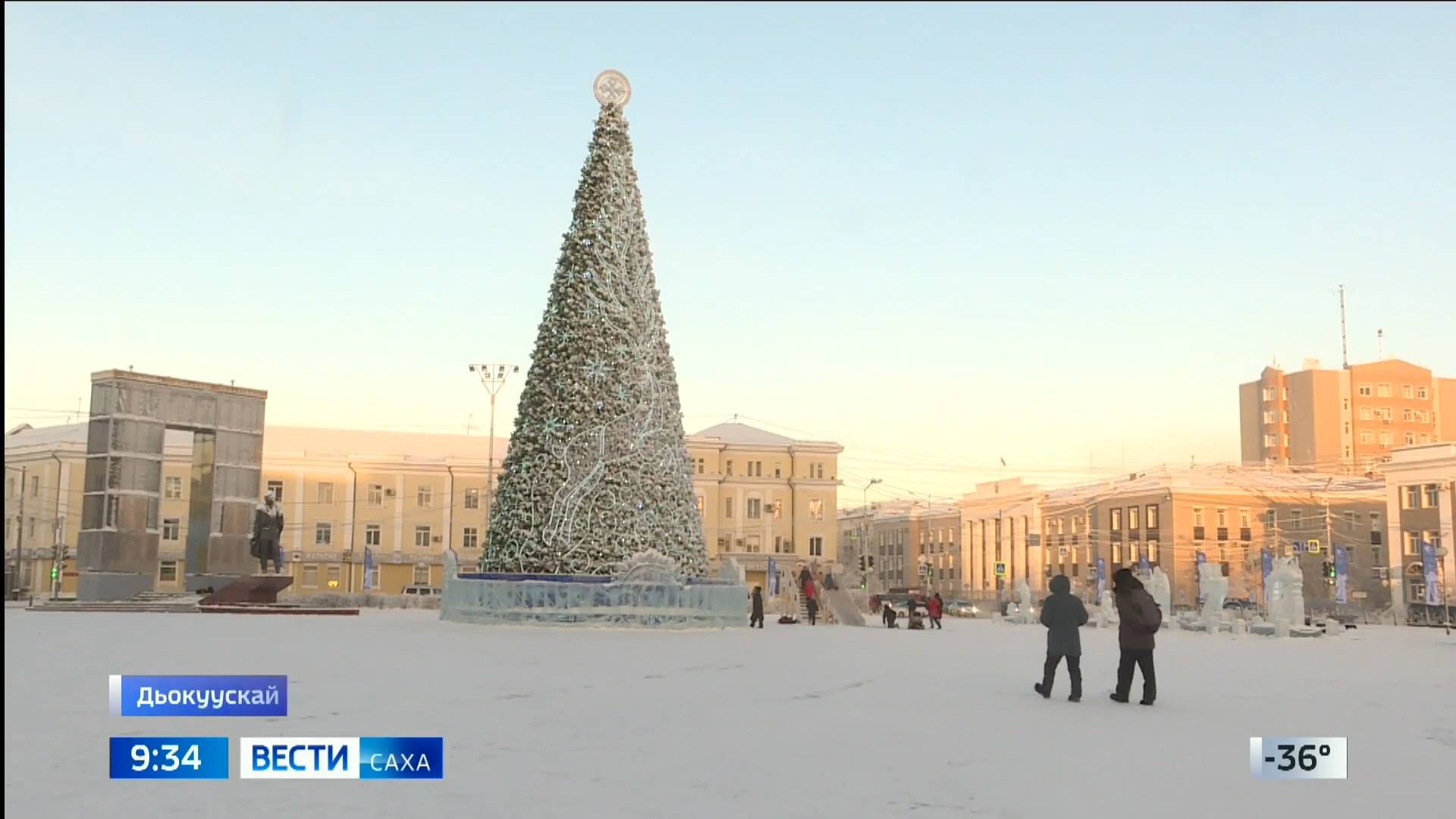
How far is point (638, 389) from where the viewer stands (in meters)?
31.1

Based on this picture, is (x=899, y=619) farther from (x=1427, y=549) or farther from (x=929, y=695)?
(x=929, y=695)

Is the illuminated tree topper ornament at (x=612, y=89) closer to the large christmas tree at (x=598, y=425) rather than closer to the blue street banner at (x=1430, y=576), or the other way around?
the large christmas tree at (x=598, y=425)

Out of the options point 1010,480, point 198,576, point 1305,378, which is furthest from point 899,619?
point 1305,378

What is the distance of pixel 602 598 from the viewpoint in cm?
2925

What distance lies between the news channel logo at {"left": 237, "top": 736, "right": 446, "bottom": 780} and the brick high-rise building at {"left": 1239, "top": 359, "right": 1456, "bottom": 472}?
370 ft

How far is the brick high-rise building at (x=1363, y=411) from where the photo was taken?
111 metres

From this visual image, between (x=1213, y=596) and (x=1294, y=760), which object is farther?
(x=1213, y=596)

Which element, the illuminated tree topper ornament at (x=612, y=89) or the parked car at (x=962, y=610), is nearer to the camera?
the illuminated tree topper ornament at (x=612, y=89)

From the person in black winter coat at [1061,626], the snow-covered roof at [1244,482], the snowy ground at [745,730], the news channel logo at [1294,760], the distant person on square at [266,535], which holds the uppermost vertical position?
the snow-covered roof at [1244,482]

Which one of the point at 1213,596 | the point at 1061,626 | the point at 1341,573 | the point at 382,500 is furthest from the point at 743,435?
the point at 1061,626

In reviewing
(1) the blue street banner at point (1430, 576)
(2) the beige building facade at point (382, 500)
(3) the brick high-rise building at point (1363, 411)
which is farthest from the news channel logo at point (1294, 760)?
(3) the brick high-rise building at point (1363, 411)
